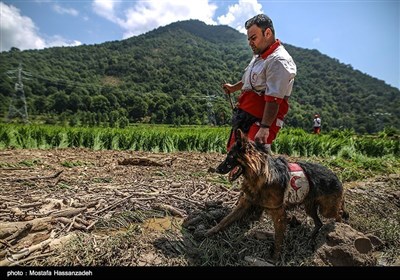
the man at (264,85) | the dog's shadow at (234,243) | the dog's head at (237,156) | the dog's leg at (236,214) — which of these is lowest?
the dog's shadow at (234,243)

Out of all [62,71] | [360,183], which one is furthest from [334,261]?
[62,71]

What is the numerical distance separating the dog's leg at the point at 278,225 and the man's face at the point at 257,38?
1378 millimetres

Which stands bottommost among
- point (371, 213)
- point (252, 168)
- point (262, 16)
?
point (371, 213)

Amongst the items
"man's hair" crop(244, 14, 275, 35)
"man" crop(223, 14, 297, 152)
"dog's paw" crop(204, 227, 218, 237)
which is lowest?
"dog's paw" crop(204, 227, 218, 237)

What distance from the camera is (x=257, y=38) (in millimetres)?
2422

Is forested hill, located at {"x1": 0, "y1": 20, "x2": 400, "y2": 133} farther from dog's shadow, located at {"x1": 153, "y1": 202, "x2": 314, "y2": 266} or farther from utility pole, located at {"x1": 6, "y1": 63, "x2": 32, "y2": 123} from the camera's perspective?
dog's shadow, located at {"x1": 153, "y1": 202, "x2": 314, "y2": 266}

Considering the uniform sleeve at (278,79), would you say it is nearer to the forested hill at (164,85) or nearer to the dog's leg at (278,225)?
the dog's leg at (278,225)

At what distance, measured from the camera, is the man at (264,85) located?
7.48ft

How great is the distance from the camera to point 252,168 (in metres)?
2.06

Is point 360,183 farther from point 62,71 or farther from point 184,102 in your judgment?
point 62,71

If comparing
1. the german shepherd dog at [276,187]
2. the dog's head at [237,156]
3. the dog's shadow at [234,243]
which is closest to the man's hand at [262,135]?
the german shepherd dog at [276,187]

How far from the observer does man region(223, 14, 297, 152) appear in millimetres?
2279

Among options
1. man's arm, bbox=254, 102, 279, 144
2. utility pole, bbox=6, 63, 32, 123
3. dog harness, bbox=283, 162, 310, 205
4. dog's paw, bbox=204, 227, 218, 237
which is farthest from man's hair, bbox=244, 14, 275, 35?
utility pole, bbox=6, 63, 32, 123

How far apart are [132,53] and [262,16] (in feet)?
386
